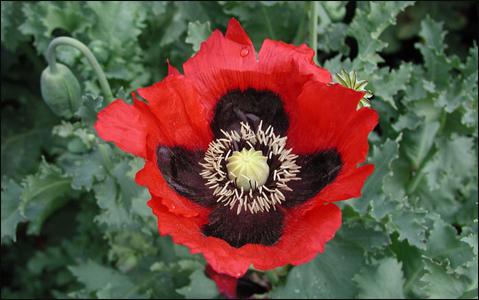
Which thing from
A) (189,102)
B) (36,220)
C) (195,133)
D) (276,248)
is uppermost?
(189,102)

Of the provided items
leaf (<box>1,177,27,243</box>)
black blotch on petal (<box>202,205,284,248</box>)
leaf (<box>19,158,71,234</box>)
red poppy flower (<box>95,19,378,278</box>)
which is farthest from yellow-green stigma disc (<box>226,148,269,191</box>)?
leaf (<box>1,177,27,243</box>)

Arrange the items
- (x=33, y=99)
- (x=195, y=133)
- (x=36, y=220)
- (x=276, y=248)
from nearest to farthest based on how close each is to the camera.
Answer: (x=276, y=248)
(x=195, y=133)
(x=36, y=220)
(x=33, y=99)

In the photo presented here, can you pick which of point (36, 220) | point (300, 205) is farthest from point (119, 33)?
point (300, 205)

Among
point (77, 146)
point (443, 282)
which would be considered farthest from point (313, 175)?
point (77, 146)

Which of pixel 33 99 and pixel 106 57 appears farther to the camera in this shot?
pixel 33 99

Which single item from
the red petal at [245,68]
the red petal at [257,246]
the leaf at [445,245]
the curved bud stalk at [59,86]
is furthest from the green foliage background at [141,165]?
the red petal at [257,246]

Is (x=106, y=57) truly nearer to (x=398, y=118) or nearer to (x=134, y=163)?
(x=134, y=163)

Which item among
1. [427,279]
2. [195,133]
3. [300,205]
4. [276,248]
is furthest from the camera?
[427,279]

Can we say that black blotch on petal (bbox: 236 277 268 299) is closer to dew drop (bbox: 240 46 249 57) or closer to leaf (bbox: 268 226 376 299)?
leaf (bbox: 268 226 376 299)
